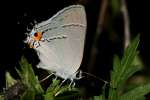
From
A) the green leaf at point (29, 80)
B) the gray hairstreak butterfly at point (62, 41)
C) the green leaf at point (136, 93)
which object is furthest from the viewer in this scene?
the gray hairstreak butterfly at point (62, 41)

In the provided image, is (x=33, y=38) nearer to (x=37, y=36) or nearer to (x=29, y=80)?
(x=37, y=36)

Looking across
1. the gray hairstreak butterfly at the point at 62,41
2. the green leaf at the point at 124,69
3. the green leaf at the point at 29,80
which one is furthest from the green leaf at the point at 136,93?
the green leaf at the point at 29,80

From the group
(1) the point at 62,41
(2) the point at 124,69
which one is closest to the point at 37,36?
(1) the point at 62,41

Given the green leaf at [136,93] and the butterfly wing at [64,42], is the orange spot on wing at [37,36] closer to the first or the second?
the butterfly wing at [64,42]

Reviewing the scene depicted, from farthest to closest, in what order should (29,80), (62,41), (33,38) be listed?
(62,41) → (33,38) → (29,80)

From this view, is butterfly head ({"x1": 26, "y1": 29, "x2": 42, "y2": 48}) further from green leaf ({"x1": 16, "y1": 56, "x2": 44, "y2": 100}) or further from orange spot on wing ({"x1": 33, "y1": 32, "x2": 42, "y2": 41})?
green leaf ({"x1": 16, "y1": 56, "x2": 44, "y2": 100})

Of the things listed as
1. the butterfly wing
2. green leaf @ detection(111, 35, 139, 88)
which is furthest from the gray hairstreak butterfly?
green leaf @ detection(111, 35, 139, 88)

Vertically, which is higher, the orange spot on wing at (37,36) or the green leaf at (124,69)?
the orange spot on wing at (37,36)

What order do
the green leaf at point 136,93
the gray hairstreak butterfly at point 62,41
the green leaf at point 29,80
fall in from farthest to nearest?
the gray hairstreak butterfly at point 62,41, the green leaf at point 136,93, the green leaf at point 29,80
